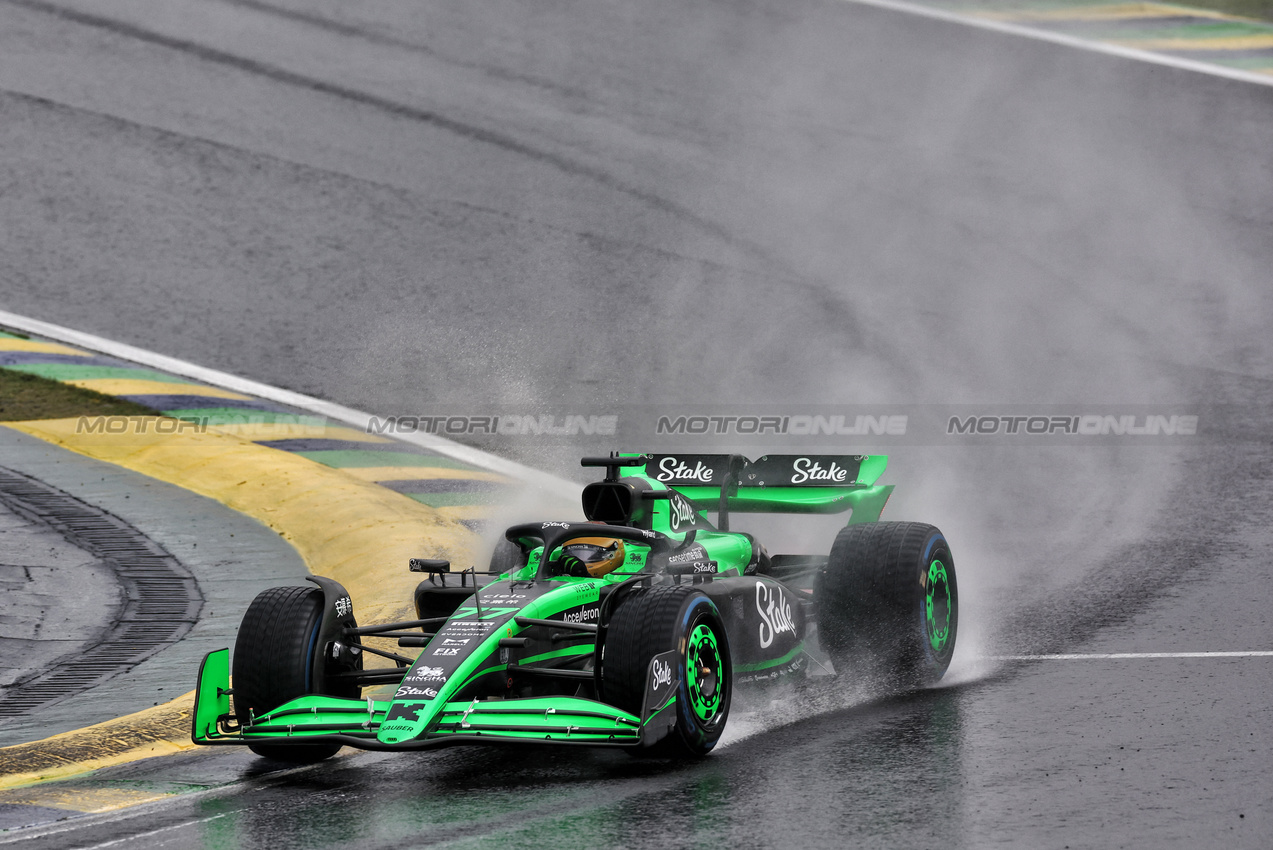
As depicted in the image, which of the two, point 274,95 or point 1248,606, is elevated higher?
point 274,95

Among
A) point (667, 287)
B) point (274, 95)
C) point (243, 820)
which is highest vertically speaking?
point (274, 95)

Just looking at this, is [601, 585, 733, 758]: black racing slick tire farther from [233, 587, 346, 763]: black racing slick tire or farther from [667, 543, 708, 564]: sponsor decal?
[233, 587, 346, 763]: black racing slick tire

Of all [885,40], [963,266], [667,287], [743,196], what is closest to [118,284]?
[667,287]

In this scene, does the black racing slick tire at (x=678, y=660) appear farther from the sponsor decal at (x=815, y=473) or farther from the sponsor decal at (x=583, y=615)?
the sponsor decal at (x=815, y=473)

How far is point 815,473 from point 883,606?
4.77ft

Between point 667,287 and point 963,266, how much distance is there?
10.6 feet

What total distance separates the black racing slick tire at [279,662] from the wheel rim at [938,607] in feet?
9.61

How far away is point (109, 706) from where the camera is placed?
7629 mm

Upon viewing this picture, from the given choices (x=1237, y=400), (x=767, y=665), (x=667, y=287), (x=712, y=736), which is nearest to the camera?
(x=712, y=736)

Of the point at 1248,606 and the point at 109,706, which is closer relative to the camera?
the point at 109,706

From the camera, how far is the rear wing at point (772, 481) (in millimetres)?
8727

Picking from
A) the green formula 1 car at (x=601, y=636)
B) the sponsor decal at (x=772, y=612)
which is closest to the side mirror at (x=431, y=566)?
the green formula 1 car at (x=601, y=636)

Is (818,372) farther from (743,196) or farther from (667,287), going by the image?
(743,196)

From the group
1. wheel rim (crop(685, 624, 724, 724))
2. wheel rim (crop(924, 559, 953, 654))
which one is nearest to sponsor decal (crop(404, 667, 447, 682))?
wheel rim (crop(685, 624, 724, 724))
